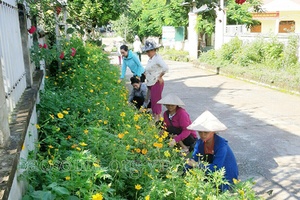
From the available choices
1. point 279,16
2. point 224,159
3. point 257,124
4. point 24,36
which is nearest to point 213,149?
point 224,159

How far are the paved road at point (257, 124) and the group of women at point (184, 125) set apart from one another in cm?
100

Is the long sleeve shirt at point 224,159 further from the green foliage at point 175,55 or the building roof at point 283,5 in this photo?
the building roof at point 283,5

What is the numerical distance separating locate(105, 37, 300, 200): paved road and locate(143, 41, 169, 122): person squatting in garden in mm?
1419

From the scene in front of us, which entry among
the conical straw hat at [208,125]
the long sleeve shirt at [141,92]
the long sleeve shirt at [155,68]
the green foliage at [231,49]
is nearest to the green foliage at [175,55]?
the green foliage at [231,49]

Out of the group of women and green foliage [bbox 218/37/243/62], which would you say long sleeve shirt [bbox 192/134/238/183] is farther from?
green foliage [bbox 218/37/243/62]

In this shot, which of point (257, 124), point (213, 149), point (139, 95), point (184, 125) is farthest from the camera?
point (257, 124)

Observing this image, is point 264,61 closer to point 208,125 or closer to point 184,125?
point 184,125

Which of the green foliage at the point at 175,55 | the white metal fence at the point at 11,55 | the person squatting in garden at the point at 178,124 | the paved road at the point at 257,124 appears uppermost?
the white metal fence at the point at 11,55

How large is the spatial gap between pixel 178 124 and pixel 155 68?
172 centimetres

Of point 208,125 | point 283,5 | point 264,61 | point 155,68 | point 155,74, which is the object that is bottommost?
point 264,61

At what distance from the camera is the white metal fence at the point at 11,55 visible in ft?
8.32

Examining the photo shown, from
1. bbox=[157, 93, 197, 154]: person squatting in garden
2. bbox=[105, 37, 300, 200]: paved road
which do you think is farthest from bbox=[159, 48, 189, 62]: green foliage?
bbox=[157, 93, 197, 154]: person squatting in garden

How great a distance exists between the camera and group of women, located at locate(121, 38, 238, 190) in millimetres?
3301

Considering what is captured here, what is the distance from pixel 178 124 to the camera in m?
4.54
